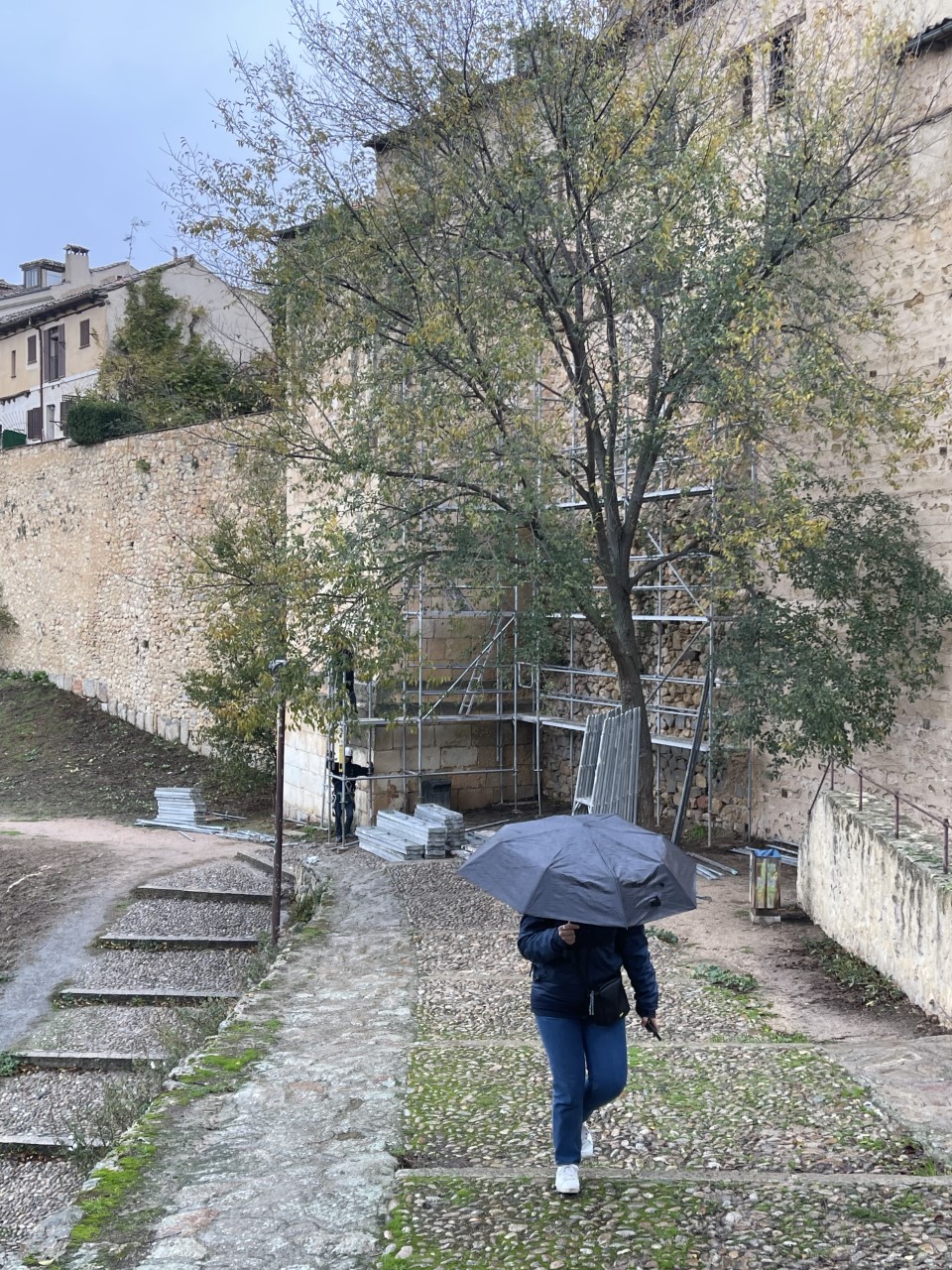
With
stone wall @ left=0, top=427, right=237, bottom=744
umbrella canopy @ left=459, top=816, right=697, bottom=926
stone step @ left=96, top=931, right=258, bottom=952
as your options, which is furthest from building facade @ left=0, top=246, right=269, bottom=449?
umbrella canopy @ left=459, top=816, right=697, bottom=926

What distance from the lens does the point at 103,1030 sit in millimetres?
9328

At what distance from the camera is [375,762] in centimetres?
1533

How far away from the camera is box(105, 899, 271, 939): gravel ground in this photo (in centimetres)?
1198

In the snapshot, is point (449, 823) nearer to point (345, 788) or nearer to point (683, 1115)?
point (345, 788)

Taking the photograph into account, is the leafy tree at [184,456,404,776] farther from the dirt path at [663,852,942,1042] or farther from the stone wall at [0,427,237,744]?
the stone wall at [0,427,237,744]

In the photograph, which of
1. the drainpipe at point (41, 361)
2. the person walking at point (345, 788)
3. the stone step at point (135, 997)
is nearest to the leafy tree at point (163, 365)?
the drainpipe at point (41, 361)

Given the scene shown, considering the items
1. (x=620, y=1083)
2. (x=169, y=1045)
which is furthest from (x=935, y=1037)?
(x=169, y=1045)

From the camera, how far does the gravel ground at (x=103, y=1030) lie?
897 centimetres

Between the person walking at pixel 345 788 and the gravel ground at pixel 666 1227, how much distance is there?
35.3 feet

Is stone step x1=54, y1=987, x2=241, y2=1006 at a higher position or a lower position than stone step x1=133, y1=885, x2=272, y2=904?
lower

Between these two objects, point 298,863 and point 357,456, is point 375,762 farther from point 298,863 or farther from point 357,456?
point 357,456

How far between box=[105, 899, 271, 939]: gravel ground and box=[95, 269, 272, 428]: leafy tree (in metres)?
11.5

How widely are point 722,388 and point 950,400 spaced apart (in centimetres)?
231

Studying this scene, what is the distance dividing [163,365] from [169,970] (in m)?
19.4
